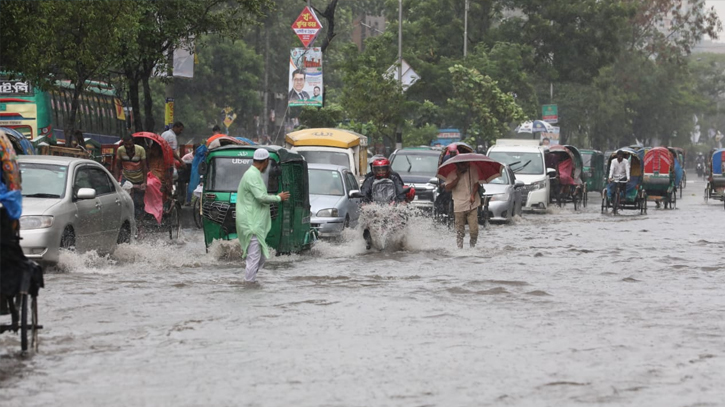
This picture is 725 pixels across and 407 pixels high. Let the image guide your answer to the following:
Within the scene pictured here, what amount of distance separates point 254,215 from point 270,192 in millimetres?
3108

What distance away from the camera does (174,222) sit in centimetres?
2311

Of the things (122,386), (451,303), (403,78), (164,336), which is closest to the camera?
(122,386)

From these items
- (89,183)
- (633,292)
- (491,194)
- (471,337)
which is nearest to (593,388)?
(471,337)

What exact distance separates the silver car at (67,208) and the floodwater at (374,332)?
0.33 meters

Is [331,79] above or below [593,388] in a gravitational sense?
above

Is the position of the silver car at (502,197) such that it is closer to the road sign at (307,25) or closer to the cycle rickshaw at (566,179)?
the road sign at (307,25)

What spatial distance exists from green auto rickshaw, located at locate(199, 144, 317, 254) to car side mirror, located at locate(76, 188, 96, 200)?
2721 millimetres

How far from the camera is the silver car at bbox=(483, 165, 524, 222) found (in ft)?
97.2

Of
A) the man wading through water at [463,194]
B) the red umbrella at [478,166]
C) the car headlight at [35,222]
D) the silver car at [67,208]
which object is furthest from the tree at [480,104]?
the car headlight at [35,222]

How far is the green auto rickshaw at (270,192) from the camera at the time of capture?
703 inches

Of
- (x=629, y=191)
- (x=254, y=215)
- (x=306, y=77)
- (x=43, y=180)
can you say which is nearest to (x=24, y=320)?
(x=254, y=215)

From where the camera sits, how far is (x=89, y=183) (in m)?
16.5

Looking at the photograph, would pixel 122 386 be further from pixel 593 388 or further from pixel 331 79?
pixel 331 79

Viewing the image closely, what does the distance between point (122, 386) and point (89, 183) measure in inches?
346
